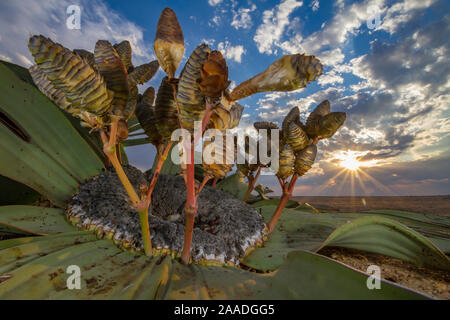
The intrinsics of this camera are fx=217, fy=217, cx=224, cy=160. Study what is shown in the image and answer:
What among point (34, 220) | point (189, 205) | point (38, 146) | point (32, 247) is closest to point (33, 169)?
point (38, 146)

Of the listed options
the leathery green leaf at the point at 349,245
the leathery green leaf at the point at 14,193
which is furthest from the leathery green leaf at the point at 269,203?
the leathery green leaf at the point at 14,193

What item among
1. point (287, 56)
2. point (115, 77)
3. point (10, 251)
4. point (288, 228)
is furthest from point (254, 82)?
point (288, 228)

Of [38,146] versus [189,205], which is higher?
[38,146]

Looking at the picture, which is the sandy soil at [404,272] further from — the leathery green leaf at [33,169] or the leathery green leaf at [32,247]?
the leathery green leaf at [33,169]

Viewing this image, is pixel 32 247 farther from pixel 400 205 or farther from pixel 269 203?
pixel 400 205

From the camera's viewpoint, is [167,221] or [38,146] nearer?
[167,221]

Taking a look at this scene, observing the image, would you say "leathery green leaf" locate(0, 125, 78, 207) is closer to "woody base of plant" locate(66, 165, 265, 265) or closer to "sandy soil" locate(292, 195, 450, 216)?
"woody base of plant" locate(66, 165, 265, 265)

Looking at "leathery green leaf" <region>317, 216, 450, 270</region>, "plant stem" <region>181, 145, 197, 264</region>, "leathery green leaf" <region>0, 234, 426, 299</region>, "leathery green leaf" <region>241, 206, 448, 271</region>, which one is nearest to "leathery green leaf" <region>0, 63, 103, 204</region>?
"leathery green leaf" <region>0, 234, 426, 299</region>

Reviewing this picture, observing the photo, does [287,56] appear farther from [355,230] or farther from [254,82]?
[355,230]
